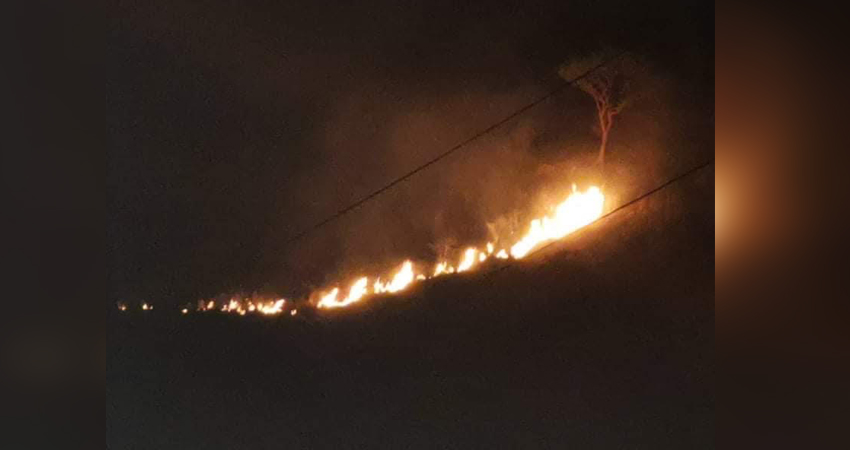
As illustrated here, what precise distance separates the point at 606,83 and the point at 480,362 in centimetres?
62

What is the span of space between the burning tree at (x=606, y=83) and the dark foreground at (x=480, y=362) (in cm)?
18

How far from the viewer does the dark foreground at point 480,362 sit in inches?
71.6

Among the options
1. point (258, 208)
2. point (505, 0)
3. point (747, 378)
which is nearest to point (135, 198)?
point (258, 208)

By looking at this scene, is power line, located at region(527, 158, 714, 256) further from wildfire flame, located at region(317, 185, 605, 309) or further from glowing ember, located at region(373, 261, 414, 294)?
glowing ember, located at region(373, 261, 414, 294)

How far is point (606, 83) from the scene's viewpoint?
6.02ft

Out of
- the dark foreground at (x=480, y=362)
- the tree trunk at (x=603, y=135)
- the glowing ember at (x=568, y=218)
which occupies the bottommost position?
the dark foreground at (x=480, y=362)

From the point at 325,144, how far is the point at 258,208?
20 cm

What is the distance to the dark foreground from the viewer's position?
1819 millimetres

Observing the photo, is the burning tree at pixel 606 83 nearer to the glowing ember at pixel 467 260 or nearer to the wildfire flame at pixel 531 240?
the wildfire flame at pixel 531 240

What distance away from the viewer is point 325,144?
192cm

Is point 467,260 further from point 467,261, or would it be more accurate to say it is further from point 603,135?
point 603,135

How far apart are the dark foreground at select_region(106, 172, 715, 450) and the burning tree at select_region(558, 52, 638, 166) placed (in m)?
0.18

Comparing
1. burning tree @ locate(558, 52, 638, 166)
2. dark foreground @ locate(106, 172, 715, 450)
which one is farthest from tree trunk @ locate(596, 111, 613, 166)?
dark foreground @ locate(106, 172, 715, 450)

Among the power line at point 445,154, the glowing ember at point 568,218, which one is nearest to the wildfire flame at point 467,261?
the glowing ember at point 568,218
